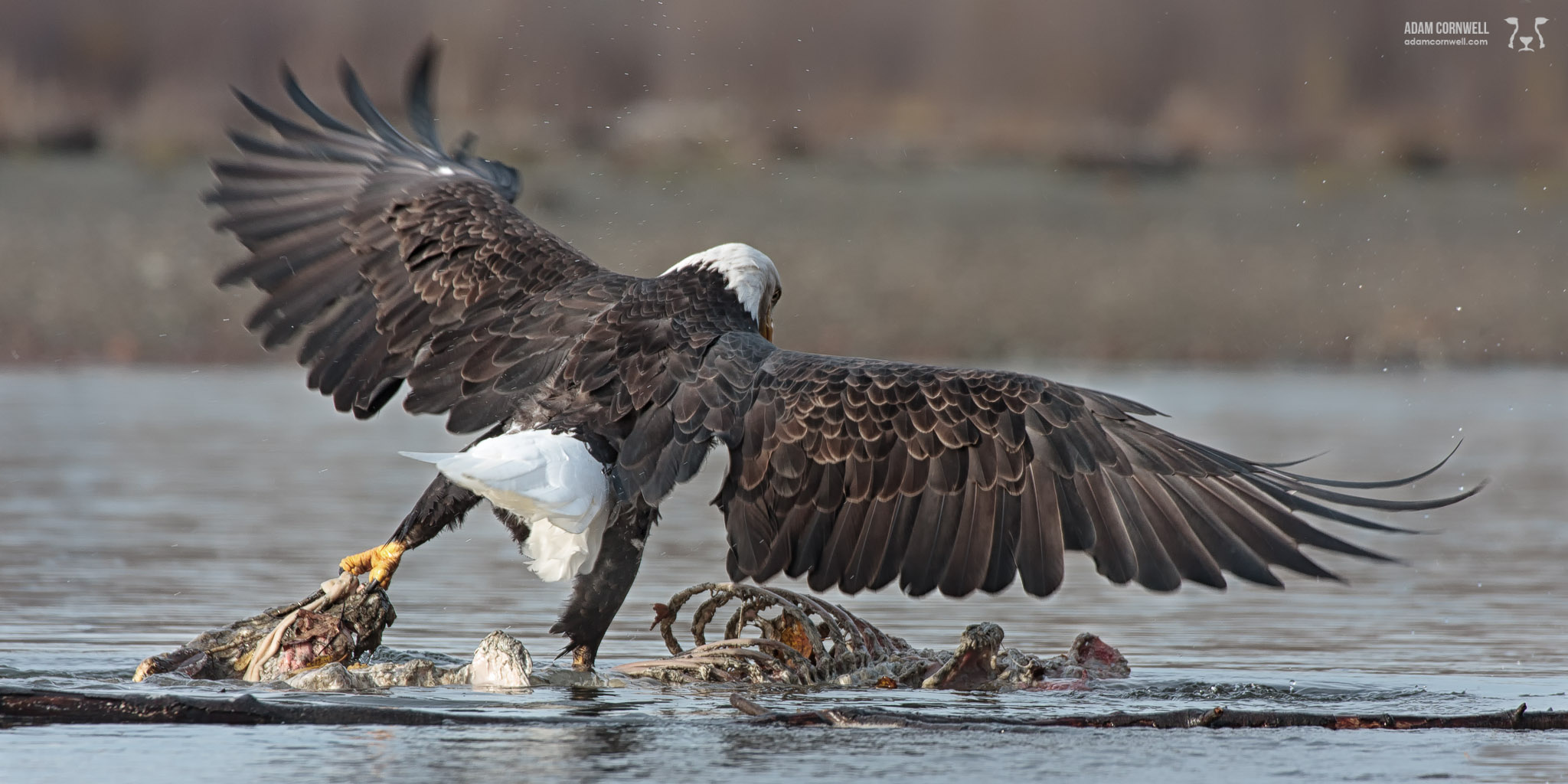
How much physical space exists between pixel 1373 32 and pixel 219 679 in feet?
68.5

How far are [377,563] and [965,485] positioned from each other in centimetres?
180

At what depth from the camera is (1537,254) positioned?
19422 millimetres

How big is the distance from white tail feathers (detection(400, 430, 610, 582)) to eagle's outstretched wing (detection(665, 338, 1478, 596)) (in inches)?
8.2

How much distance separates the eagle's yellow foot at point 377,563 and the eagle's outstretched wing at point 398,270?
0.44 m

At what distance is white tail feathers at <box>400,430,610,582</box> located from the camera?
5.78 m

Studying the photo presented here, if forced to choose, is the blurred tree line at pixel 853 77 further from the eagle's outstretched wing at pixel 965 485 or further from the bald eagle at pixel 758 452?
the eagle's outstretched wing at pixel 965 485

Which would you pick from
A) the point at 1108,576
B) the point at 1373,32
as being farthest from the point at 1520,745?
the point at 1373,32

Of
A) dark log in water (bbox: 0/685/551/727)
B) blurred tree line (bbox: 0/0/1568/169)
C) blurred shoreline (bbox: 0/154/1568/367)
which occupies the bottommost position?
dark log in water (bbox: 0/685/551/727)

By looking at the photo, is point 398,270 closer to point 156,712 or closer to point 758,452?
point 758,452

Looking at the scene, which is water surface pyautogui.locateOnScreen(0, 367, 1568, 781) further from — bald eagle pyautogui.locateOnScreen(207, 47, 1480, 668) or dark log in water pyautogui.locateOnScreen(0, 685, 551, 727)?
bald eagle pyautogui.locateOnScreen(207, 47, 1480, 668)

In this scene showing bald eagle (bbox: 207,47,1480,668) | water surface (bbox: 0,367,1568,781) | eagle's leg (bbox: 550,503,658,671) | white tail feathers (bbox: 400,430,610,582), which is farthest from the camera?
eagle's leg (bbox: 550,503,658,671)

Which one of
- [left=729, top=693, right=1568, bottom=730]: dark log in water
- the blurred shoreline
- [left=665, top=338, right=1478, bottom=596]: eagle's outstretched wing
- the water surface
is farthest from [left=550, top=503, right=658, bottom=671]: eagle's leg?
the blurred shoreline

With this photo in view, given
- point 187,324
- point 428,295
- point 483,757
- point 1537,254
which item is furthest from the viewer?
point 1537,254

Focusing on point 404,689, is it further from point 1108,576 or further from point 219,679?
point 1108,576
